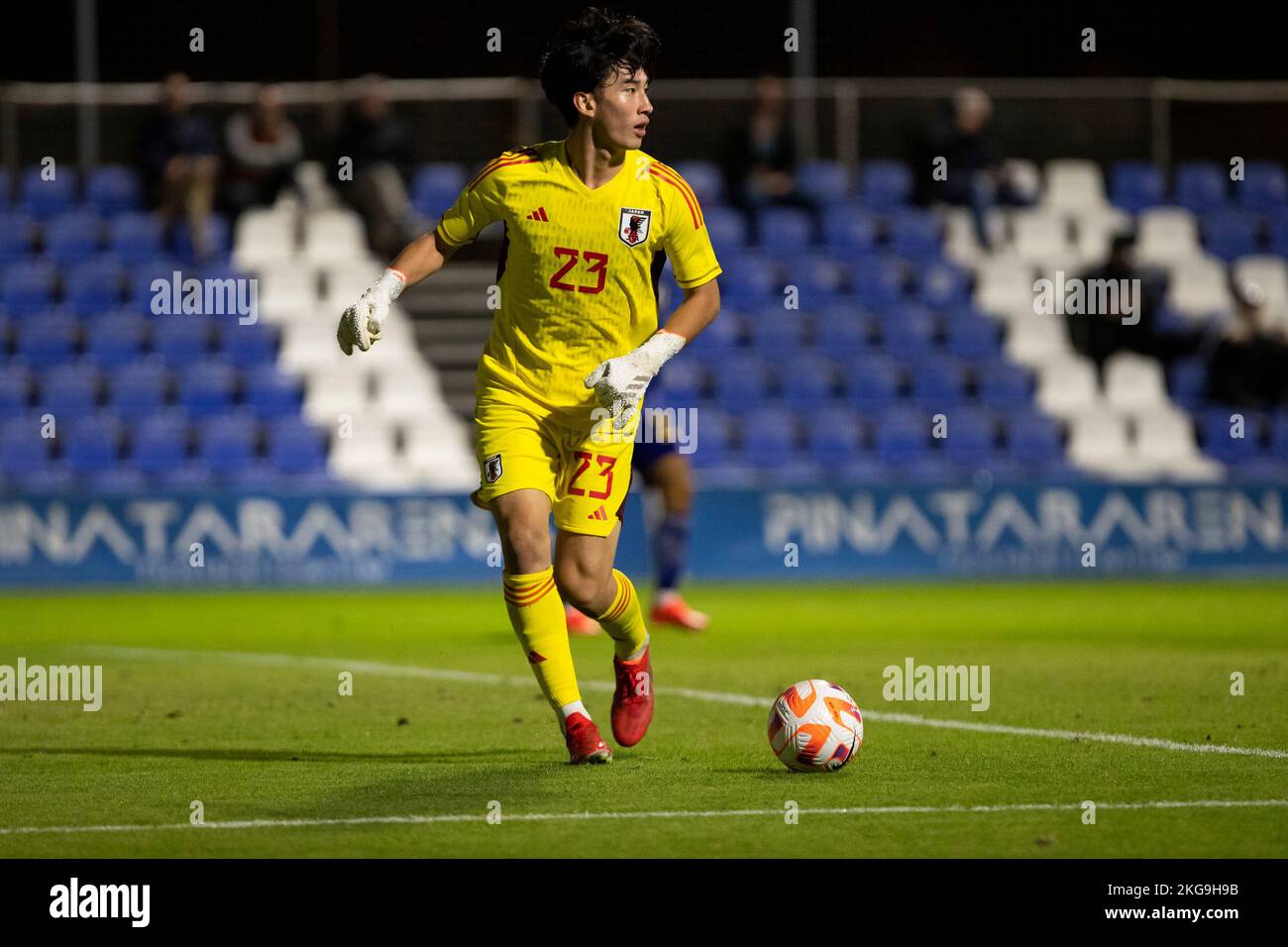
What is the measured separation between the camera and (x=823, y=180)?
21.8 m

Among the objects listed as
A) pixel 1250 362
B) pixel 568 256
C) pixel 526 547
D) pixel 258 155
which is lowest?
pixel 526 547

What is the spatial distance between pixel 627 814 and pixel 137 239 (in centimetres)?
1630

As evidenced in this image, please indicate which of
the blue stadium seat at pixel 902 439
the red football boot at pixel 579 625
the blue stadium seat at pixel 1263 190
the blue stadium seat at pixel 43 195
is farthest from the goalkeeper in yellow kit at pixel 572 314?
the blue stadium seat at pixel 1263 190

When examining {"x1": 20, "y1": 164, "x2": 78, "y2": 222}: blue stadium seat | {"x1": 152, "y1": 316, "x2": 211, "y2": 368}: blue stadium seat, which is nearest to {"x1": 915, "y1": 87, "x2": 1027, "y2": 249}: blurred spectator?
{"x1": 152, "y1": 316, "x2": 211, "y2": 368}: blue stadium seat

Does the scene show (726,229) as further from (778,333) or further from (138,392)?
(138,392)

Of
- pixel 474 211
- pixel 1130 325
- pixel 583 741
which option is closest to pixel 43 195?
pixel 1130 325

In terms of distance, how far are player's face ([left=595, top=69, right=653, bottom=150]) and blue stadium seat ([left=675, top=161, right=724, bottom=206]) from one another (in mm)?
13948

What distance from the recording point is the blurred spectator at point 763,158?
20.3 m

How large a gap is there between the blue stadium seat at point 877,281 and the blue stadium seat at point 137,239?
7.61m

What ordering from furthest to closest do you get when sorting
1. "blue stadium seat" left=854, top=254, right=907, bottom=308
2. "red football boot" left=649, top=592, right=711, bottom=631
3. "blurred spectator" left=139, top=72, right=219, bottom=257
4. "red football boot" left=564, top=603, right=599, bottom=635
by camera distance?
"blue stadium seat" left=854, top=254, right=907, bottom=308, "blurred spectator" left=139, top=72, right=219, bottom=257, "red football boot" left=649, top=592, right=711, bottom=631, "red football boot" left=564, top=603, right=599, bottom=635

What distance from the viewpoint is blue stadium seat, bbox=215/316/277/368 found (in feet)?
66.0

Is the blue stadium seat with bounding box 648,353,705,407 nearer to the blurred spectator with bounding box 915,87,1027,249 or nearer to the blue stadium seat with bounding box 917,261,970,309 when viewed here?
the blue stadium seat with bounding box 917,261,970,309
